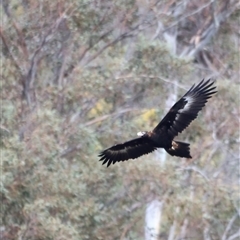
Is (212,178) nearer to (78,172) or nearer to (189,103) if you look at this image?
(78,172)

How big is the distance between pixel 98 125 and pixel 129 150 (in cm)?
570

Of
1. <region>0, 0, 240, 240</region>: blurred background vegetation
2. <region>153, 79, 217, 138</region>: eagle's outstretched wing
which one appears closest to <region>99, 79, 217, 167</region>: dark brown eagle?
<region>153, 79, 217, 138</region>: eagle's outstretched wing

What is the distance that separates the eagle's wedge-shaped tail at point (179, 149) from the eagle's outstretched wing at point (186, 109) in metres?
0.15

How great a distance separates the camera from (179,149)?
327 inches

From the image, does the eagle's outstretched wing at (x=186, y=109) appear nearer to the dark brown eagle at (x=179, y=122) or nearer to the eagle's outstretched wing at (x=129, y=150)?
the dark brown eagle at (x=179, y=122)

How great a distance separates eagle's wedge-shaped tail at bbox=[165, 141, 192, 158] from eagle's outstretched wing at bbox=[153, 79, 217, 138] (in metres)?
0.15

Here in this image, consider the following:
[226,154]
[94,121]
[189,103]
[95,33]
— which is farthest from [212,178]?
[189,103]

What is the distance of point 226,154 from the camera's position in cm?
1586

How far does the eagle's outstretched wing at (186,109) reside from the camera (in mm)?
8336

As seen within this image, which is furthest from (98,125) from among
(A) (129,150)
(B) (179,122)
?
(B) (179,122)

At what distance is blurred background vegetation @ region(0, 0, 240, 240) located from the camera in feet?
39.4

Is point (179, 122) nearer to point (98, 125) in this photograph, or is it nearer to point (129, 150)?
point (129, 150)

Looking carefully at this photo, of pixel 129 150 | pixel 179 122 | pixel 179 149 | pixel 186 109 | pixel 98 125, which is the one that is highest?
pixel 186 109

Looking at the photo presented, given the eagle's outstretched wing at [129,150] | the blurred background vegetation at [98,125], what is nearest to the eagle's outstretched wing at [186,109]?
the eagle's outstretched wing at [129,150]
